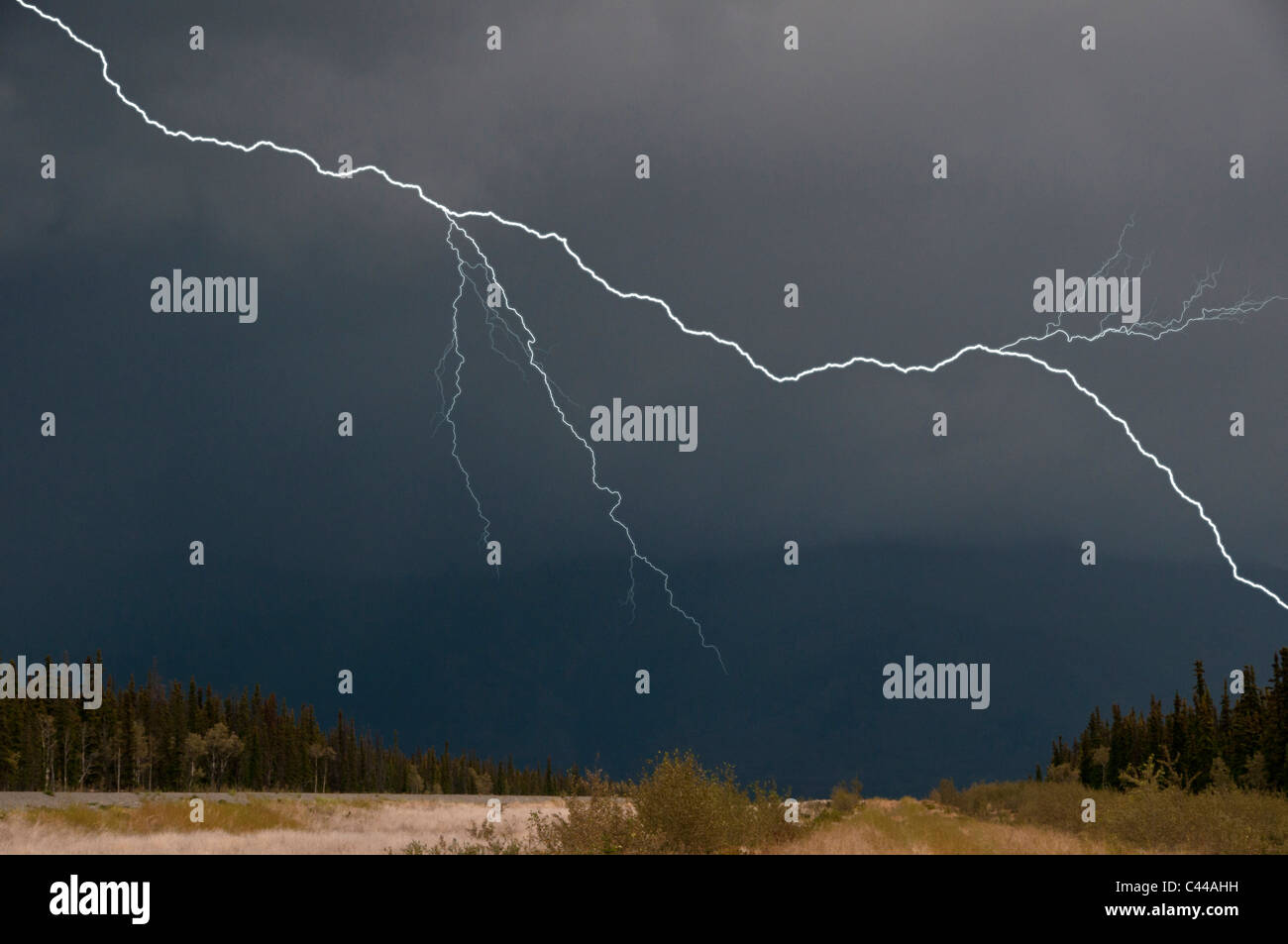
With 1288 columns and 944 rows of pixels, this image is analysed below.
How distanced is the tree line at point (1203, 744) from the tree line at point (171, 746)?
78142mm

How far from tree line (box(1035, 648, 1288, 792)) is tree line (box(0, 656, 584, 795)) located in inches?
3076

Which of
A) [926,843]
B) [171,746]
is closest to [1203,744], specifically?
[926,843]

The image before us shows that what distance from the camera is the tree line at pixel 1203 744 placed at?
185 ft

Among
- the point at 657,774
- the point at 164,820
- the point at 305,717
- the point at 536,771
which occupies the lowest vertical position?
the point at 536,771

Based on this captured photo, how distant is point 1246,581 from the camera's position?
40938 millimetres

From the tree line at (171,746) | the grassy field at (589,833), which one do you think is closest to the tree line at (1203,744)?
the grassy field at (589,833)

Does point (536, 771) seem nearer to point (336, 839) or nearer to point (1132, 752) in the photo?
point (1132, 752)

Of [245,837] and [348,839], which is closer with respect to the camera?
[348,839]

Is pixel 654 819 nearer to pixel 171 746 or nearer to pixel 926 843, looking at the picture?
pixel 926 843

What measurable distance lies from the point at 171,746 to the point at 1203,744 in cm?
8895

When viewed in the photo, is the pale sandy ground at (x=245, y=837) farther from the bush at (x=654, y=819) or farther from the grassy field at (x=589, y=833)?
the bush at (x=654, y=819)

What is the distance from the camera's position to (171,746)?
103m
